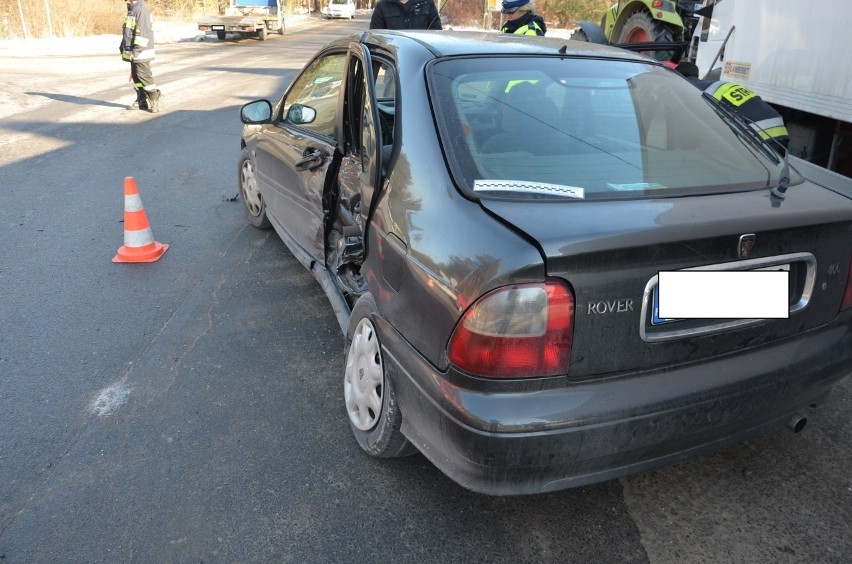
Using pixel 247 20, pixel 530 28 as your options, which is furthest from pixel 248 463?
pixel 247 20

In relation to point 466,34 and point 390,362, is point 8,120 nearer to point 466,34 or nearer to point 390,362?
point 466,34

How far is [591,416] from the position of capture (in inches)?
80.5

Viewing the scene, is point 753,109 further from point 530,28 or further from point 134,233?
point 134,233

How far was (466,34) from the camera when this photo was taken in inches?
134

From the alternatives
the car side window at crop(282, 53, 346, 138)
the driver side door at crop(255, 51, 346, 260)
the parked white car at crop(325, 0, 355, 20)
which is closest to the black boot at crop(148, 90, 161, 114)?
the driver side door at crop(255, 51, 346, 260)

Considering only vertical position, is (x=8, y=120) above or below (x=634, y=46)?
below

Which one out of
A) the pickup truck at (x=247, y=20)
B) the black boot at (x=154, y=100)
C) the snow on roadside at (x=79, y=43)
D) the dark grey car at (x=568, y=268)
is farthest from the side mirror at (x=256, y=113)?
the pickup truck at (x=247, y=20)

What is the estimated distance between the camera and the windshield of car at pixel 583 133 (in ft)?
7.93

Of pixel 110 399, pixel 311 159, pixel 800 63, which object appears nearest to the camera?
pixel 110 399

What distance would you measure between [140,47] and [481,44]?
1015 centimetres

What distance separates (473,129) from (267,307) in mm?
2268

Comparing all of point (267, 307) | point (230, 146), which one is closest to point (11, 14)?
point (230, 146)

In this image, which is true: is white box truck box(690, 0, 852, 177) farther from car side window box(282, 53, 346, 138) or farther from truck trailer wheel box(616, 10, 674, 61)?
car side window box(282, 53, 346, 138)

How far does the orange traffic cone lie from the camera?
502cm
